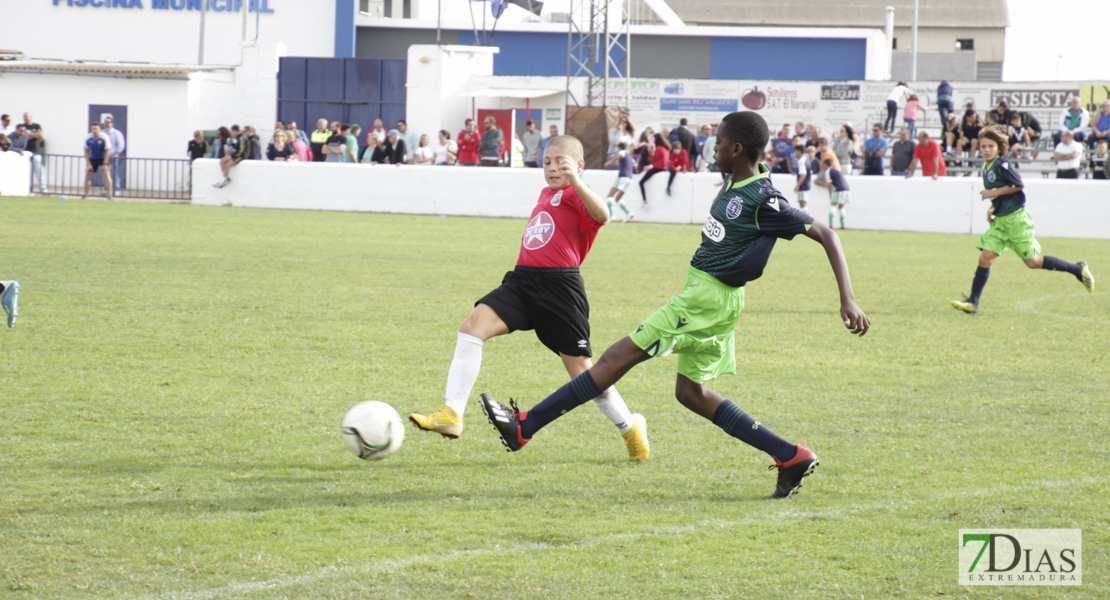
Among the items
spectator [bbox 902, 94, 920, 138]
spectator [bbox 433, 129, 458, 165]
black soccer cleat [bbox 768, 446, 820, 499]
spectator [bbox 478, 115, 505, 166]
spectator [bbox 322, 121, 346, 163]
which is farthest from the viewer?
spectator [bbox 902, 94, 920, 138]

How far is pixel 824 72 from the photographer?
1772 inches

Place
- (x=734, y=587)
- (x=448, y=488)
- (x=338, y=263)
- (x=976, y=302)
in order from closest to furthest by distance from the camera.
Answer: (x=734, y=587) < (x=448, y=488) < (x=976, y=302) < (x=338, y=263)

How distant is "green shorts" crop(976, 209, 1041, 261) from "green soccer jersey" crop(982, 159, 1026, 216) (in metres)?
0.07

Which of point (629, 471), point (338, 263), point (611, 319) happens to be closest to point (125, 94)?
point (338, 263)

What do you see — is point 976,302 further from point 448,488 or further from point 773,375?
point 448,488

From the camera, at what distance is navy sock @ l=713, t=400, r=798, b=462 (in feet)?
16.5

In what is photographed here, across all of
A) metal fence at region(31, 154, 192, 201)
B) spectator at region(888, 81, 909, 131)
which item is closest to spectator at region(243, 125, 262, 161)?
metal fence at region(31, 154, 192, 201)

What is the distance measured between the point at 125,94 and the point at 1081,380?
107ft

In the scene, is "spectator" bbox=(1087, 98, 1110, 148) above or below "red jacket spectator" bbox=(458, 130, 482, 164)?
above

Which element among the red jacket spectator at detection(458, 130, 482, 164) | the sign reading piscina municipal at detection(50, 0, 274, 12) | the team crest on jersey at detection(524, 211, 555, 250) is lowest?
the team crest on jersey at detection(524, 211, 555, 250)

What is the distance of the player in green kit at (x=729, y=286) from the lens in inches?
194

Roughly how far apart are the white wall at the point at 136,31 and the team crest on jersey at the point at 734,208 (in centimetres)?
3914

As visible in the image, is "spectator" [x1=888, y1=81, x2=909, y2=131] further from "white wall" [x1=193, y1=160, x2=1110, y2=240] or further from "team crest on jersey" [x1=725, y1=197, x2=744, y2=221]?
"team crest on jersey" [x1=725, y1=197, x2=744, y2=221]

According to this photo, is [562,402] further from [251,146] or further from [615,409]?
[251,146]
